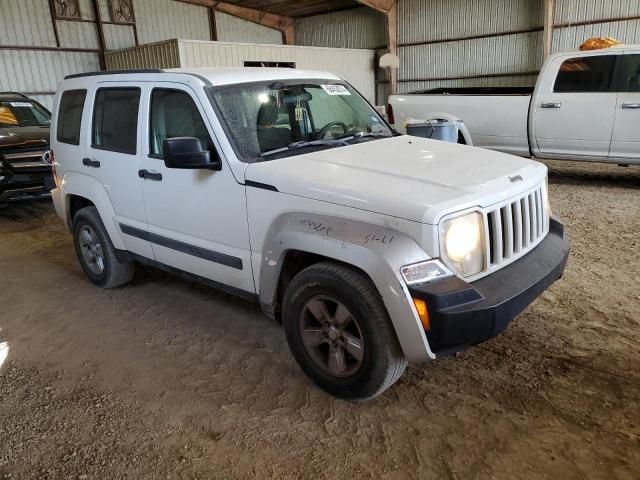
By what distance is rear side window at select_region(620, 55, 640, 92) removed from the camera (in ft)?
23.4

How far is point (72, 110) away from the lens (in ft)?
14.7

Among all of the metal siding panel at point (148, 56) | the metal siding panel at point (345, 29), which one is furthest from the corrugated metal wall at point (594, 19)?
the metal siding panel at point (148, 56)

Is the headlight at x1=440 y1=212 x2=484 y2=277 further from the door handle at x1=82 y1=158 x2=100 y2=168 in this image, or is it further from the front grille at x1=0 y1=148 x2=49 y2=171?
the front grille at x1=0 y1=148 x2=49 y2=171

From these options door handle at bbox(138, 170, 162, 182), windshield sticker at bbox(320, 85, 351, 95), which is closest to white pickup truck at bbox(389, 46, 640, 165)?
windshield sticker at bbox(320, 85, 351, 95)

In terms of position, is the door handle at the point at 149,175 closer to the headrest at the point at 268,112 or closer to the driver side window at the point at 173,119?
the driver side window at the point at 173,119

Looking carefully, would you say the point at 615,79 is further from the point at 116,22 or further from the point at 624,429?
the point at 116,22

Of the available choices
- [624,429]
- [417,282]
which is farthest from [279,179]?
[624,429]

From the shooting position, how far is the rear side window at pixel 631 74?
23.4 feet

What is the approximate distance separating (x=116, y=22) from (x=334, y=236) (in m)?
16.0

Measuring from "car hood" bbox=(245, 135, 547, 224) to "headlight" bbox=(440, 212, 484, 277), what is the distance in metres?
0.07

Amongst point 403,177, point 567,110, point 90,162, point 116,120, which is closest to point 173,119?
point 116,120

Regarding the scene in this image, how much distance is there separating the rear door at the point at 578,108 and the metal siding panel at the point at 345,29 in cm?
1003

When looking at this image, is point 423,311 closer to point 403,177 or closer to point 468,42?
point 403,177

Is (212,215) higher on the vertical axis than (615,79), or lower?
lower
